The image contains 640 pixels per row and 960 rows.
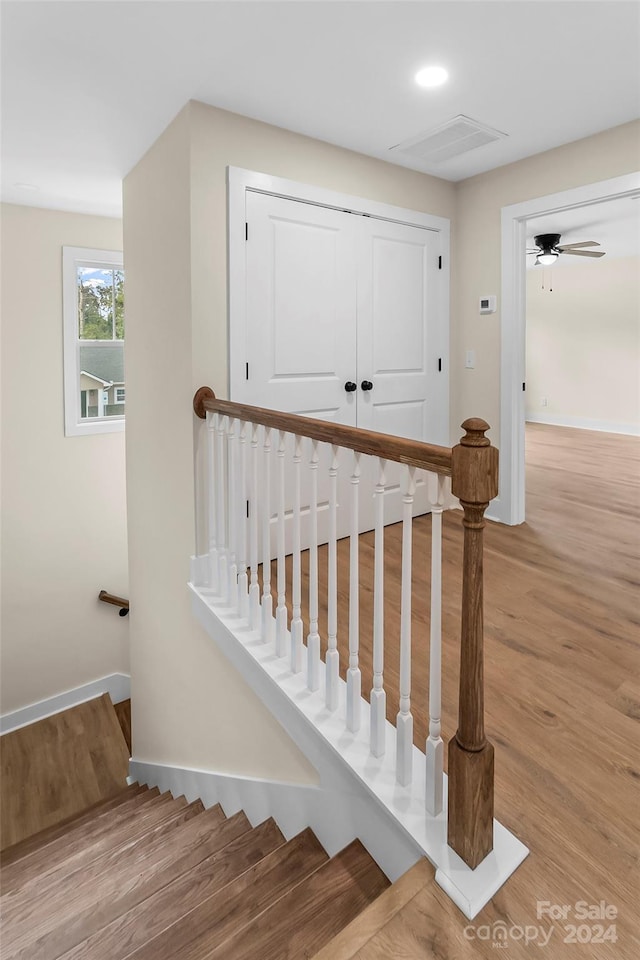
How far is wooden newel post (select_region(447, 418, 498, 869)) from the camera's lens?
1.26 m

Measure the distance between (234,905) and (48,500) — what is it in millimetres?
3694

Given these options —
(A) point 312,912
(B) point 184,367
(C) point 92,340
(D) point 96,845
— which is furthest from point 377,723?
(C) point 92,340

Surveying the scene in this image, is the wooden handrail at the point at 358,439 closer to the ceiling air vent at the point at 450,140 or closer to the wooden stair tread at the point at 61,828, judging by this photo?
the ceiling air vent at the point at 450,140

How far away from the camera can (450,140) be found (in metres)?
3.02

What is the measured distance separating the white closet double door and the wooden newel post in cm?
187

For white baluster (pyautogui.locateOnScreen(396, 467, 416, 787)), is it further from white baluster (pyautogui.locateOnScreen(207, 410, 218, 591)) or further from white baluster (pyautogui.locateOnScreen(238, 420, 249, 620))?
white baluster (pyautogui.locateOnScreen(207, 410, 218, 591))

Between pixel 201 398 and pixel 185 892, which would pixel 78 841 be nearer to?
pixel 185 892

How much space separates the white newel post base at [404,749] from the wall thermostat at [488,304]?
9.58 feet

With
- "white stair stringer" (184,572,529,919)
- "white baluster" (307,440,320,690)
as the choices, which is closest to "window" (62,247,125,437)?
"white stair stringer" (184,572,529,919)

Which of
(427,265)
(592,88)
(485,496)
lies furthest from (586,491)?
(485,496)

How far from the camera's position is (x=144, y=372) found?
3.34 m

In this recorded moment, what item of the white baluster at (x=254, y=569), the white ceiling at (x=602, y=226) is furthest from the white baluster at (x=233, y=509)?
the white ceiling at (x=602, y=226)

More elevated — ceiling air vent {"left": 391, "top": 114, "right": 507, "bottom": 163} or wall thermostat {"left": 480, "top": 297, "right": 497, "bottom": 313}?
ceiling air vent {"left": 391, "top": 114, "right": 507, "bottom": 163}

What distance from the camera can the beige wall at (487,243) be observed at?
3.12 m
